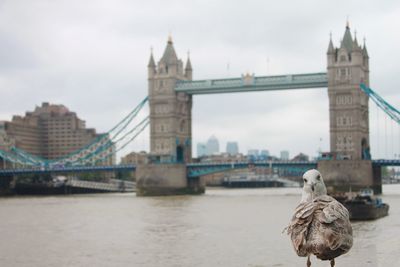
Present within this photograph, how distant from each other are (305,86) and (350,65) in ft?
17.5

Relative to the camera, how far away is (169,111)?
293 feet

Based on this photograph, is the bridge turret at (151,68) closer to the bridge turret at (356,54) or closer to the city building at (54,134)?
the bridge turret at (356,54)

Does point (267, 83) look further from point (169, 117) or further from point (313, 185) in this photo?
point (313, 185)

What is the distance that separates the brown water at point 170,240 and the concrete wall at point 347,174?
29.5 m

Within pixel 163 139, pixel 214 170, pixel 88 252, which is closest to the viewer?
pixel 88 252

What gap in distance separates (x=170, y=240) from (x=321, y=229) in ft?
60.2

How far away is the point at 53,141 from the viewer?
16125 cm

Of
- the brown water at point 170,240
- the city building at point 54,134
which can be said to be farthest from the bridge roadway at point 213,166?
the city building at point 54,134

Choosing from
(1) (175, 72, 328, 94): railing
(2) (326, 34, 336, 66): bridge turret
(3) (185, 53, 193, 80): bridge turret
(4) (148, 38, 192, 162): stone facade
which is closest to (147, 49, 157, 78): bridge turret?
(4) (148, 38, 192, 162): stone facade

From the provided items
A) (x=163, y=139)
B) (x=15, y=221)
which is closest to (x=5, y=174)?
(x=163, y=139)

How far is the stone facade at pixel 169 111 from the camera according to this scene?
293ft

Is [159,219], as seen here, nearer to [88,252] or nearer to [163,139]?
[88,252]

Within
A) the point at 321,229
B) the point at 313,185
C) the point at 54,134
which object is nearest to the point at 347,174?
the point at 313,185

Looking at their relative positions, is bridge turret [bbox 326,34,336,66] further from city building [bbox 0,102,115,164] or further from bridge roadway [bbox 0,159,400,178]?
city building [bbox 0,102,115,164]
